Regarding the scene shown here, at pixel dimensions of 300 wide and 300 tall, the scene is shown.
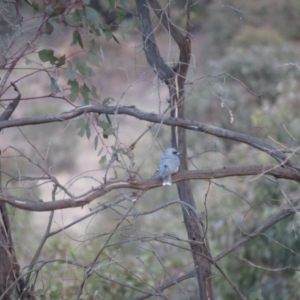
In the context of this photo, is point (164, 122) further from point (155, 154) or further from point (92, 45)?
point (155, 154)

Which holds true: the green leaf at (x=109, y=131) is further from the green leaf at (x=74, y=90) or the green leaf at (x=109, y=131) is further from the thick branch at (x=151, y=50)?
the thick branch at (x=151, y=50)

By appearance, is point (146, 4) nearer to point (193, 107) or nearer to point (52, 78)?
point (52, 78)

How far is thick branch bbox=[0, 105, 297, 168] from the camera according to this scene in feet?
7.82

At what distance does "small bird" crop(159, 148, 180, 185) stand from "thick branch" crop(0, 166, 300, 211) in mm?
27

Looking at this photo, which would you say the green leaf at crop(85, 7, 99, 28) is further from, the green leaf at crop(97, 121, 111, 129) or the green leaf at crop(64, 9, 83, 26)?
the green leaf at crop(97, 121, 111, 129)

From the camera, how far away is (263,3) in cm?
2155

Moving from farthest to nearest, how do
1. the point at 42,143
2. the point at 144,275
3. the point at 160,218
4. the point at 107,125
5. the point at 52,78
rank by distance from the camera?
the point at 42,143, the point at 160,218, the point at 144,275, the point at 52,78, the point at 107,125

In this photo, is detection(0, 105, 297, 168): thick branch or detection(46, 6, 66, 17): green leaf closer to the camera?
detection(0, 105, 297, 168): thick branch

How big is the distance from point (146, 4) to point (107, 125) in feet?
2.17

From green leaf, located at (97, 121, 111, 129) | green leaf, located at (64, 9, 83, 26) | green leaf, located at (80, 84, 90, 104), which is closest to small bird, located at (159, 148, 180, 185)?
green leaf, located at (97, 121, 111, 129)

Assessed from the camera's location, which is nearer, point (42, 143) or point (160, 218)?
point (160, 218)

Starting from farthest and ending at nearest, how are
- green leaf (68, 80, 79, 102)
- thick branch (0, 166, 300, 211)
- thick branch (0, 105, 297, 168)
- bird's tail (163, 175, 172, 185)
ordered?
green leaf (68, 80, 79, 102) → thick branch (0, 105, 297, 168) → bird's tail (163, 175, 172, 185) → thick branch (0, 166, 300, 211)

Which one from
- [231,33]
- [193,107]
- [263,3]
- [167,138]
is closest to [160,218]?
[167,138]

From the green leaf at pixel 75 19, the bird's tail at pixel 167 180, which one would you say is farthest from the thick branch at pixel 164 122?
the green leaf at pixel 75 19
